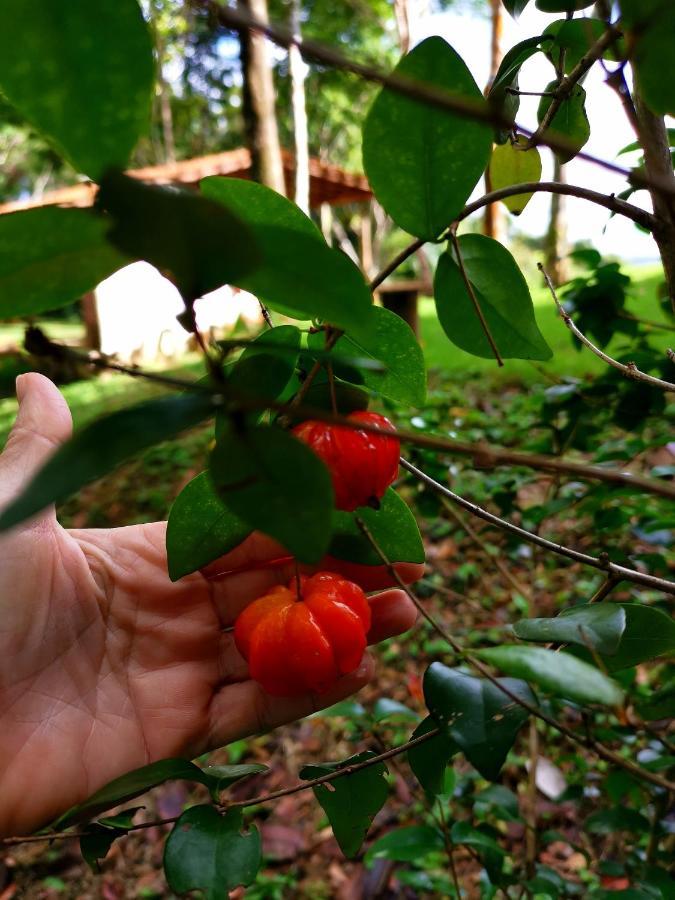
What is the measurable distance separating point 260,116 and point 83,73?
5300mm

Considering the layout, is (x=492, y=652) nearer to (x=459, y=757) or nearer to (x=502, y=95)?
(x=502, y=95)

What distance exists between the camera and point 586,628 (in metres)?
0.46

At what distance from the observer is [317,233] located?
0.49 meters

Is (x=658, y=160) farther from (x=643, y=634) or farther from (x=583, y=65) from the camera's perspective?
(x=643, y=634)

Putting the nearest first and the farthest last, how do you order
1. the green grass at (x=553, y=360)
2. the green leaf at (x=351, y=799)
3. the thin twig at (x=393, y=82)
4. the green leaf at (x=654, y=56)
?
the thin twig at (x=393, y=82)
the green leaf at (x=654, y=56)
the green leaf at (x=351, y=799)
the green grass at (x=553, y=360)

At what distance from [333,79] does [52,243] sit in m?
13.8

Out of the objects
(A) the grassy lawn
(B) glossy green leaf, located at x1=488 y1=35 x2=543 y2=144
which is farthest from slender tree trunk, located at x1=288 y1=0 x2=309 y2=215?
(B) glossy green leaf, located at x1=488 y1=35 x2=543 y2=144

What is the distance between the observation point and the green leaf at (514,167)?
79cm

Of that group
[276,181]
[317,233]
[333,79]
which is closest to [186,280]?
[317,233]

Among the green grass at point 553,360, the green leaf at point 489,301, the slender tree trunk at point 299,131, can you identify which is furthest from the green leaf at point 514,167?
the slender tree trunk at point 299,131

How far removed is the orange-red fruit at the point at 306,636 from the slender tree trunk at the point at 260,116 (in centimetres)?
472

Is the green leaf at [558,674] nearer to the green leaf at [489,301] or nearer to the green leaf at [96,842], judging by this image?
the green leaf at [489,301]

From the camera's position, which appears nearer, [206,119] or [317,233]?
[317,233]

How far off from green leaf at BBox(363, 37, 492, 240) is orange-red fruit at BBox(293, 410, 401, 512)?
163 mm
